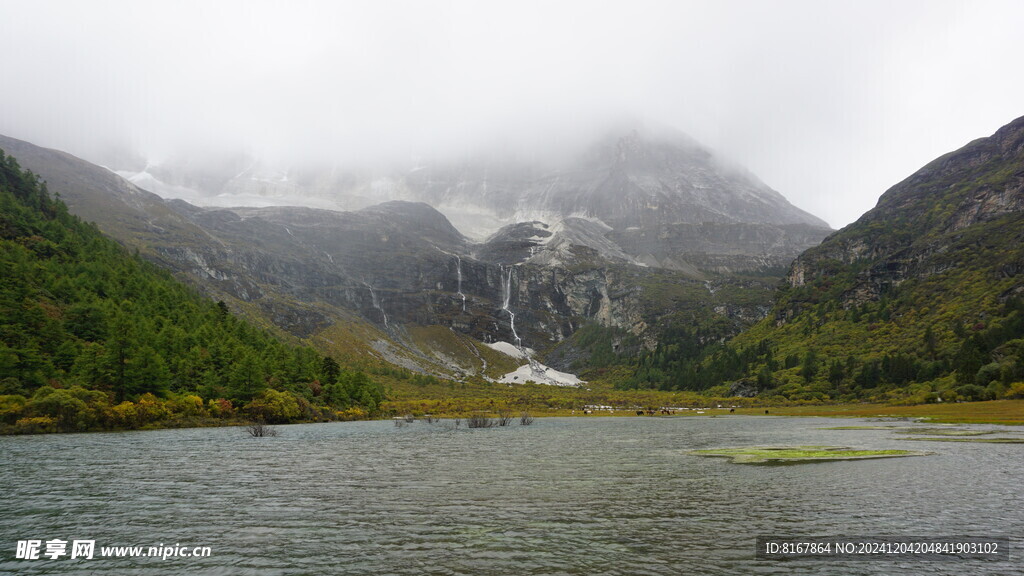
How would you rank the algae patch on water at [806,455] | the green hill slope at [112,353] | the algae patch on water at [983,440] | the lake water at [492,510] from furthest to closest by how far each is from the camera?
the green hill slope at [112,353]
the algae patch on water at [983,440]
the algae patch on water at [806,455]
the lake water at [492,510]

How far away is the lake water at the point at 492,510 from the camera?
19.7m

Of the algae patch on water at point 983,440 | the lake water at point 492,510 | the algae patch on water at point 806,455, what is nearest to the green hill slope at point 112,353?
the lake water at point 492,510

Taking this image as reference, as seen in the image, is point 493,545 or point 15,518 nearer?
point 493,545

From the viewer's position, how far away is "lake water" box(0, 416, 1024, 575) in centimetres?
1973

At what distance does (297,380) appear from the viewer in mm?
138750

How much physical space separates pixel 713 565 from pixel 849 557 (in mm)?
5690

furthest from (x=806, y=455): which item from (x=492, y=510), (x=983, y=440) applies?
(x=492, y=510)

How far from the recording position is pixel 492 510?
28547 mm

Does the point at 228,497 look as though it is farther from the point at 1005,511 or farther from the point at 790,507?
the point at 1005,511

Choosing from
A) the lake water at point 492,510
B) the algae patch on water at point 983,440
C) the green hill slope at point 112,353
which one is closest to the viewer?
the lake water at point 492,510

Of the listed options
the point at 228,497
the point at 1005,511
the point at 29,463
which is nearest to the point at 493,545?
the point at 228,497

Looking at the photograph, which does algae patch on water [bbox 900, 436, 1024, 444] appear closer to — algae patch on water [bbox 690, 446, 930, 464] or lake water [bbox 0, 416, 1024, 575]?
lake water [bbox 0, 416, 1024, 575]

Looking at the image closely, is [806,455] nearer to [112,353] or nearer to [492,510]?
[492,510]

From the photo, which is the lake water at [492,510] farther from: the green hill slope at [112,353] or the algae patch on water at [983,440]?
the green hill slope at [112,353]
